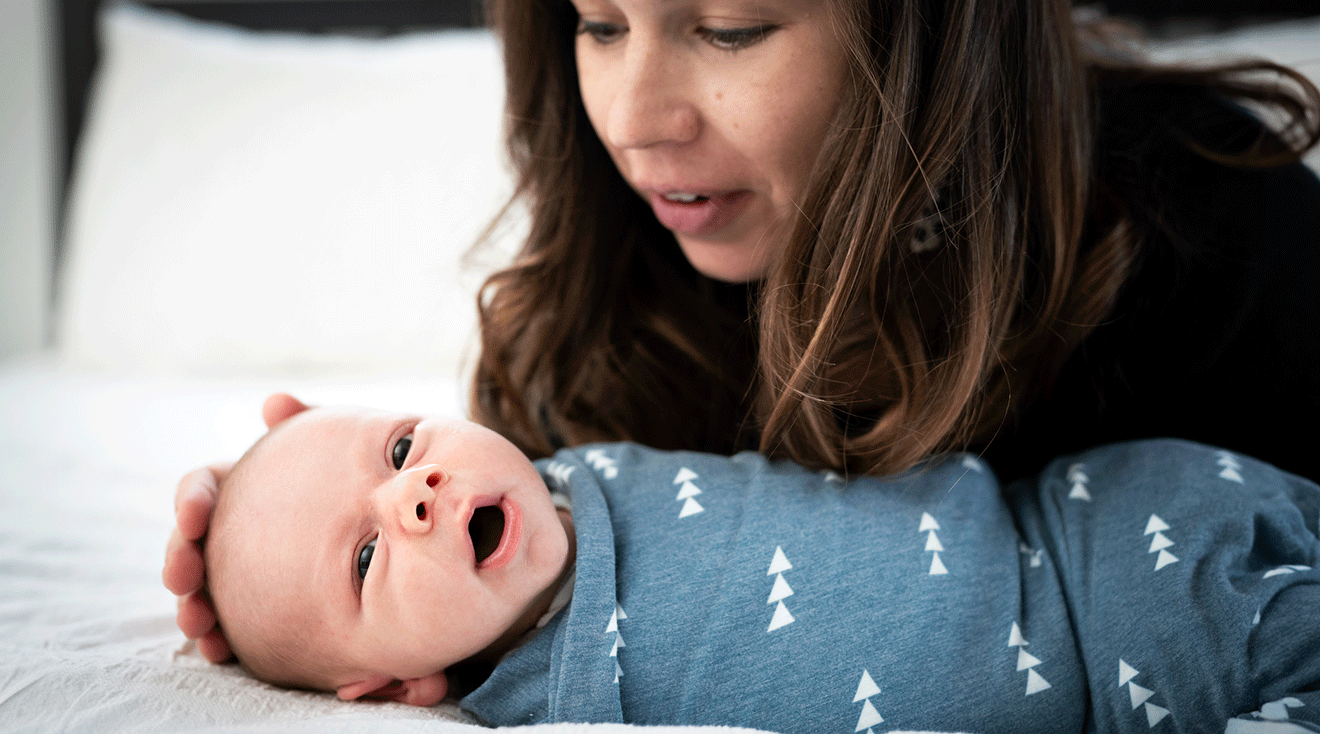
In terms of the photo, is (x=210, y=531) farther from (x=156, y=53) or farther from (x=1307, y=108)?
(x=156, y=53)

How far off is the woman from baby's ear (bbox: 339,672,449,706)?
134mm

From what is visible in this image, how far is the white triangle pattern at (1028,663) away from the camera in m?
0.72

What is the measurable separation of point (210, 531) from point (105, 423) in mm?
920

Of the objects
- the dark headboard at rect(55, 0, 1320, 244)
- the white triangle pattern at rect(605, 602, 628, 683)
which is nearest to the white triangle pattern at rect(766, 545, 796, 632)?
the white triangle pattern at rect(605, 602, 628, 683)

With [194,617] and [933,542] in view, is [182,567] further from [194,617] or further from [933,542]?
[933,542]

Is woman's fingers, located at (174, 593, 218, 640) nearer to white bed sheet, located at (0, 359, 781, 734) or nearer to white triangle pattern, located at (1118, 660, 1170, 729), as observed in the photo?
white bed sheet, located at (0, 359, 781, 734)

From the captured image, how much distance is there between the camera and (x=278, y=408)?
87 centimetres

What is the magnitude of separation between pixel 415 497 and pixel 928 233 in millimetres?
599

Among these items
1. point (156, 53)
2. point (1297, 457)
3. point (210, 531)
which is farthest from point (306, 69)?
point (1297, 457)

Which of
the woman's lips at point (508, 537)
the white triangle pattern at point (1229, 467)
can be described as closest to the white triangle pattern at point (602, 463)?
the woman's lips at point (508, 537)

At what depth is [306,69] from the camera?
186 centimetres

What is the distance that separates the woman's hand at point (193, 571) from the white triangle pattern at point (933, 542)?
636 millimetres

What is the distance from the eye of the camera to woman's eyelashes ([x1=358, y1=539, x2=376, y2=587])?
0.73 meters

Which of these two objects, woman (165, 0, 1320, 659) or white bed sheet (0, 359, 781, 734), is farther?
woman (165, 0, 1320, 659)
